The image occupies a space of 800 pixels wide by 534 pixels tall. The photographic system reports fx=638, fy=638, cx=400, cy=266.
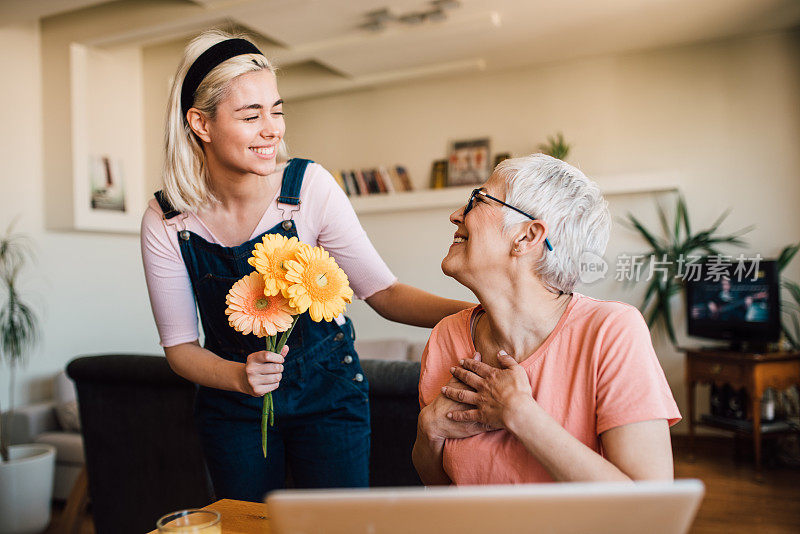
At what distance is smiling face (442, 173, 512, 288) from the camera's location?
4.07 feet

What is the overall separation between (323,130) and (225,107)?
5.06 m

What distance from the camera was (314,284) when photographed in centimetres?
110

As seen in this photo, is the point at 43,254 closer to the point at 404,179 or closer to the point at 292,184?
the point at 404,179

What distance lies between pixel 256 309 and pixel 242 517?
36cm

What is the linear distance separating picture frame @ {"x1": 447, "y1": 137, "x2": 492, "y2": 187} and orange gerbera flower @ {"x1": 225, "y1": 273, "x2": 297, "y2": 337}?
15.5ft

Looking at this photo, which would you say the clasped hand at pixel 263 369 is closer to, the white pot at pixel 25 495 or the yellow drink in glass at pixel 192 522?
the yellow drink in glass at pixel 192 522

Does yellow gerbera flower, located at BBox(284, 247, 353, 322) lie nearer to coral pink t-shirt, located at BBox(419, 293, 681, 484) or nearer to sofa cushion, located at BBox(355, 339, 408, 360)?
coral pink t-shirt, located at BBox(419, 293, 681, 484)

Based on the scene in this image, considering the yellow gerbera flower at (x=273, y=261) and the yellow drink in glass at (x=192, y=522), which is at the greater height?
the yellow gerbera flower at (x=273, y=261)

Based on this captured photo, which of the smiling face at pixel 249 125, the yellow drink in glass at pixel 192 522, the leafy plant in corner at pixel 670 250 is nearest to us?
the yellow drink in glass at pixel 192 522

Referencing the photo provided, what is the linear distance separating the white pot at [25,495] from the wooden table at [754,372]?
13.9 feet

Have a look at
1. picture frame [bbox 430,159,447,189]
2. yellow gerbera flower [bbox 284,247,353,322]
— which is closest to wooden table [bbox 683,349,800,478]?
picture frame [bbox 430,159,447,189]

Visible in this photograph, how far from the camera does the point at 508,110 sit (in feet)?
18.7

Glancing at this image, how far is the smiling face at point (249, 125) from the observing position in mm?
1440

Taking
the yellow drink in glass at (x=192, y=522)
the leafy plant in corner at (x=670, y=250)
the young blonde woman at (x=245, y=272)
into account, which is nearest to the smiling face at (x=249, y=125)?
the young blonde woman at (x=245, y=272)
